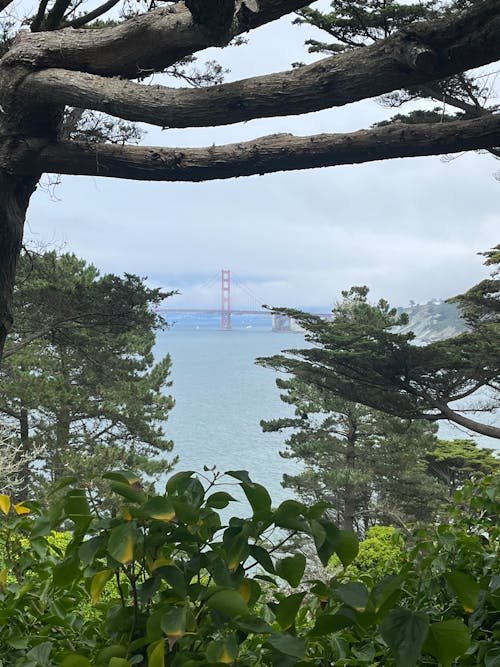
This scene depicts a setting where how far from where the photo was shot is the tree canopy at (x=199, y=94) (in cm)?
148

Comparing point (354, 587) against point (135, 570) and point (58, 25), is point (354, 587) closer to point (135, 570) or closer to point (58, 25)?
point (135, 570)

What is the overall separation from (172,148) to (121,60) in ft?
1.04

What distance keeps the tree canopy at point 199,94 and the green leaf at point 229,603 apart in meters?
1.40

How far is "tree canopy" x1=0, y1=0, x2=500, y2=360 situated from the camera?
4.86 ft

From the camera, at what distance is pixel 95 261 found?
8148 millimetres

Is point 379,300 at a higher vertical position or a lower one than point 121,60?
lower

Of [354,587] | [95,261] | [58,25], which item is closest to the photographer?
[354,587]

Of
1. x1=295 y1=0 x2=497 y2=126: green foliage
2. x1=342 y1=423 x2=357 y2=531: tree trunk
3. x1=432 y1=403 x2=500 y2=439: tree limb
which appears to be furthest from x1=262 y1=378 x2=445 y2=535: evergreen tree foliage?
x1=295 y1=0 x2=497 y2=126: green foliage

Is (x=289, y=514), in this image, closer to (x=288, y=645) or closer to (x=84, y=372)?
(x=288, y=645)

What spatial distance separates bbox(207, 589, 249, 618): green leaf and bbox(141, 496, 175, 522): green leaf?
0.06 metres

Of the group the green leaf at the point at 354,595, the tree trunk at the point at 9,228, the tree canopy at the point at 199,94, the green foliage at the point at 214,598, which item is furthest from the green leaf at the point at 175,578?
the tree trunk at the point at 9,228

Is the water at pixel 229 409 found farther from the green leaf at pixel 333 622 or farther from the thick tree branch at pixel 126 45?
the green leaf at pixel 333 622

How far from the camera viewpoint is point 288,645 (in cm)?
39

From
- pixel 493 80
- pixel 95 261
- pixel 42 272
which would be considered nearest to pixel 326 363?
pixel 493 80
